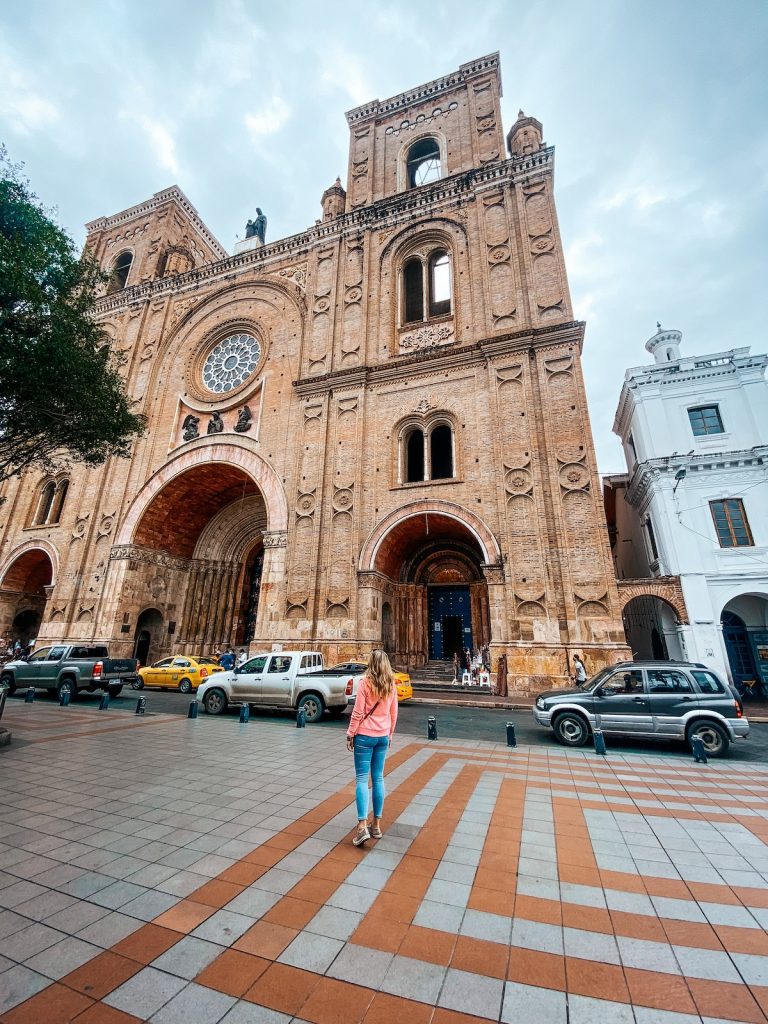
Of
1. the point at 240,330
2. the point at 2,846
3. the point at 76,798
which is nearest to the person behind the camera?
the point at 2,846

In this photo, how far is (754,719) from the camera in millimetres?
11398

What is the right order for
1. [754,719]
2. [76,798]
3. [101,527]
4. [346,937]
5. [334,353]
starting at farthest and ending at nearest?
[101,527], [334,353], [754,719], [76,798], [346,937]

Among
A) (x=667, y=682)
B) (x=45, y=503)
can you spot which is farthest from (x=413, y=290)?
(x=45, y=503)

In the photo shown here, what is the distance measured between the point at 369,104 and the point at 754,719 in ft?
107

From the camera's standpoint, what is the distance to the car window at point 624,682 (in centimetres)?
838

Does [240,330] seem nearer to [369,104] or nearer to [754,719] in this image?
[369,104]

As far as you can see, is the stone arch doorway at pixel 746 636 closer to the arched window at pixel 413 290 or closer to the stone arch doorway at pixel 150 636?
the arched window at pixel 413 290

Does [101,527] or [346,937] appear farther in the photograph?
[101,527]

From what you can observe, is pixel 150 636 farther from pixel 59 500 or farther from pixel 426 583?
pixel 426 583

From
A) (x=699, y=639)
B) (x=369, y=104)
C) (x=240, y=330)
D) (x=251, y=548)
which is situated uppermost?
(x=369, y=104)

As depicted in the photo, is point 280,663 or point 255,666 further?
point 255,666

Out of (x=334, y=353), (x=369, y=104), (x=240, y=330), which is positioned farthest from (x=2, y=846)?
(x=369, y=104)

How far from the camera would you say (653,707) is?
8102 millimetres

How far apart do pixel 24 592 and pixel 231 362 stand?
1665cm
